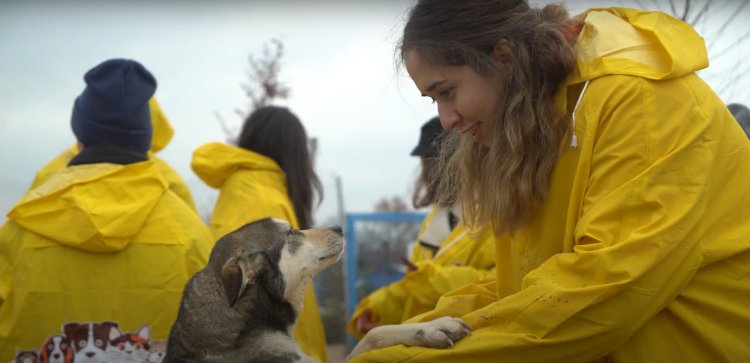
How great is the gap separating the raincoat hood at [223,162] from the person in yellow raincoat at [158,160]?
19.5 inches

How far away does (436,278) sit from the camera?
17.2ft

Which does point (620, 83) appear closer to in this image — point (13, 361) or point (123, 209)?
point (123, 209)

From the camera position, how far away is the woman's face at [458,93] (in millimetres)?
2875

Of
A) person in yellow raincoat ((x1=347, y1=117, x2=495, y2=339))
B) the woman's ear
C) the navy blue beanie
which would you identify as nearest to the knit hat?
person in yellow raincoat ((x1=347, y1=117, x2=495, y2=339))

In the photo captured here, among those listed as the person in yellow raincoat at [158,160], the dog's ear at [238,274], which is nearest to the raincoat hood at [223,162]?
the person in yellow raincoat at [158,160]

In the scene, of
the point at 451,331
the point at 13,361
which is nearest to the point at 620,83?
the point at 451,331

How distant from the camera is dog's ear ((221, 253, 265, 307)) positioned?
138 inches

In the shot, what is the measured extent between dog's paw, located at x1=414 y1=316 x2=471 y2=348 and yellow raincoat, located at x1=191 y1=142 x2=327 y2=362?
2.67 m

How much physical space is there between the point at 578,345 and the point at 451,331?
48 cm

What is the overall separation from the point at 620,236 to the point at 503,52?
862mm

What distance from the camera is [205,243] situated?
4719 mm

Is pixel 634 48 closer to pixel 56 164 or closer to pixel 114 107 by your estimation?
pixel 114 107

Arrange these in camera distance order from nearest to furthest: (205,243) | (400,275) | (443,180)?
(443,180)
(205,243)
(400,275)

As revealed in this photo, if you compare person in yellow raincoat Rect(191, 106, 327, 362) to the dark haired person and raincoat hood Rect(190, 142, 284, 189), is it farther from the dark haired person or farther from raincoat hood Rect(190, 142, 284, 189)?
the dark haired person
